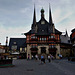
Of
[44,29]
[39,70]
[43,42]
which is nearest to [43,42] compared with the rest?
[43,42]

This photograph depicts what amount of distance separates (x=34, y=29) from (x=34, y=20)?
15.6 feet

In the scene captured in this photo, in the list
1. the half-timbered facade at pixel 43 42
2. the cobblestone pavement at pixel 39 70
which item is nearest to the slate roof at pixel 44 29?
the half-timbered facade at pixel 43 42

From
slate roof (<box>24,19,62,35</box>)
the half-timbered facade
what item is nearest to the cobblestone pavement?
the half-timbered facade

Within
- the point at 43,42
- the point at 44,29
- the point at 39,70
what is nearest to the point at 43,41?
the point at 43,42

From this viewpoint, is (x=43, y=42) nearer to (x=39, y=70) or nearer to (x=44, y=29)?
(x=44, y=29)

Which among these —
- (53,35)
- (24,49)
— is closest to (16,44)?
(24,49)

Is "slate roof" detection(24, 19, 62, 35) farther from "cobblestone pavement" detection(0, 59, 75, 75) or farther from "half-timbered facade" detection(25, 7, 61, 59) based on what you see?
"cobblestone pavement" detection(0, 59, 75, 75)

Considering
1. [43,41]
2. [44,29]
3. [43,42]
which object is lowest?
[43,42]

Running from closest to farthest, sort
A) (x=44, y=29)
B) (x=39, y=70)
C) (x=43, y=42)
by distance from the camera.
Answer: (x=39, y=70)
(x=43, y=42)
(x=44, y=29)

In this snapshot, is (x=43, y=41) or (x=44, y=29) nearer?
(x=43, y=41)

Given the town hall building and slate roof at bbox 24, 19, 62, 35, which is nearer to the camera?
the town hall building

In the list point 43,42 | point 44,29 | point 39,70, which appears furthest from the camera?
point 44,29

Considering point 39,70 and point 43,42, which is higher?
point 43,42

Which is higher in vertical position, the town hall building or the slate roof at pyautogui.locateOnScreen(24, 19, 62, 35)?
the slate roof at pyautogui.locateOnScreen(24, 19, 62, 35)
